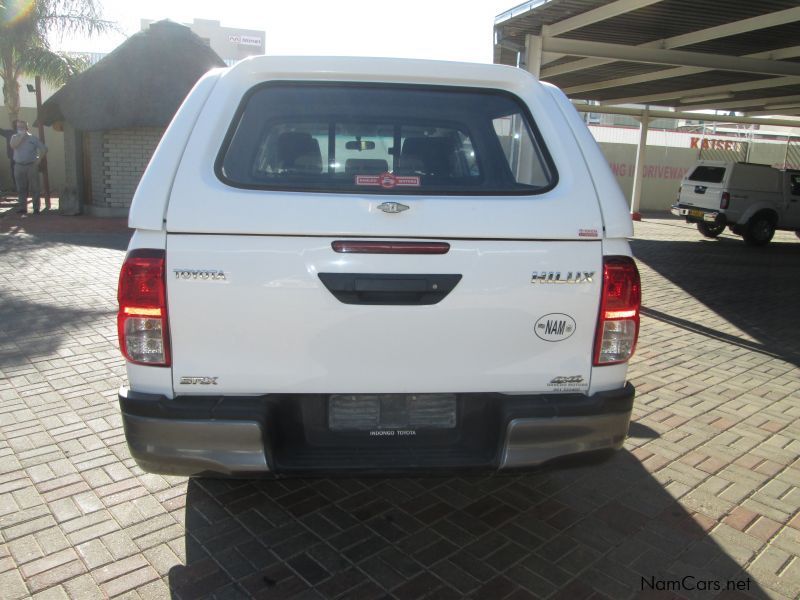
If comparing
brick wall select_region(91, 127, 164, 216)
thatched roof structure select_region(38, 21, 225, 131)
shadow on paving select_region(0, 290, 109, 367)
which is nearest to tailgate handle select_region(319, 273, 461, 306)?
shadow on paving select_region(0, 290, 109, 367)

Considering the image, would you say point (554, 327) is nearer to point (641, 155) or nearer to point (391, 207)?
point (391, 207)

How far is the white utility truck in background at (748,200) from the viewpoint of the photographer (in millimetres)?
14656

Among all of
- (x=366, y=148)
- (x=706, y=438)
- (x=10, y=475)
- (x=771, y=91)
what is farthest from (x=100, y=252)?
(x=771, y=91)

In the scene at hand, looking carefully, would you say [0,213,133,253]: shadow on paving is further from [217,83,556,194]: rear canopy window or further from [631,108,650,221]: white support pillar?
[631,108,650,221]: white support pillar

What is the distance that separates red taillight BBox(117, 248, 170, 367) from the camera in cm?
234

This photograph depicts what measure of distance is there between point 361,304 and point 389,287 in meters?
0.12

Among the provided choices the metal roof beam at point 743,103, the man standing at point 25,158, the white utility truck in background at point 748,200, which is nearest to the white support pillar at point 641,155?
the metal roof beam at point 743,103

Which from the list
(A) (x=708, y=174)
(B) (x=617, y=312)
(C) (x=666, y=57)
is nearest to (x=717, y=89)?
(A) (x=708, y=174)

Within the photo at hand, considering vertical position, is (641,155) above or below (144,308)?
above

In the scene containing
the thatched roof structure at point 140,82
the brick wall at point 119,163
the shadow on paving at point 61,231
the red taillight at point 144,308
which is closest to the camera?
the red taillight at point 144,308

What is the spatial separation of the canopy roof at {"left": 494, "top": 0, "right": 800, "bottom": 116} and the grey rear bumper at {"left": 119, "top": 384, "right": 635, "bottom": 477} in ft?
24.5

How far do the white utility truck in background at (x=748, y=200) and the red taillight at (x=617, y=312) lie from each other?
45.0 feet

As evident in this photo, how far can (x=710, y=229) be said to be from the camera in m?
15.5

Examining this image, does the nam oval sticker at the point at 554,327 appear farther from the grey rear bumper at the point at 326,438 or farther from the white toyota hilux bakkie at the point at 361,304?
the grey rear bumper at the point at 326,438
